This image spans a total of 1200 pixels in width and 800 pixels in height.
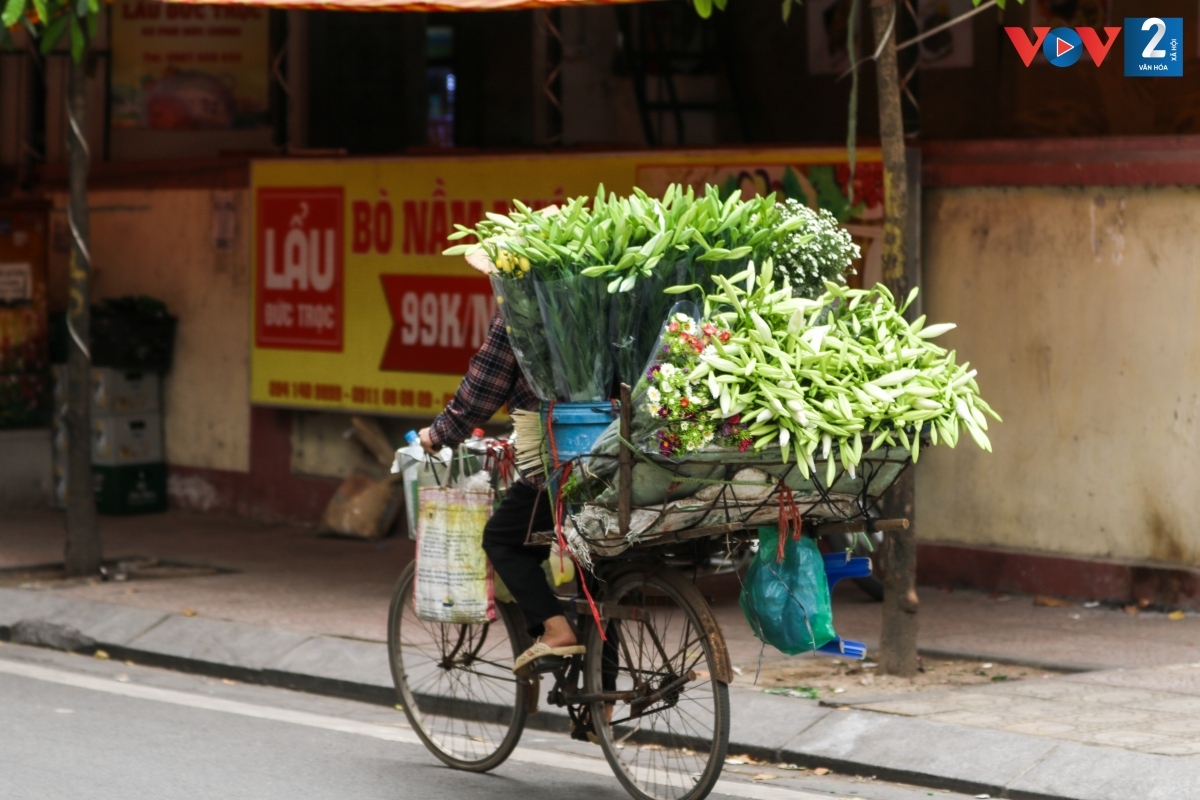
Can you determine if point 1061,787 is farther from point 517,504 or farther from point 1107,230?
point 1107,230

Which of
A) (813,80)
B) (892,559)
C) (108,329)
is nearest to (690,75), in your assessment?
(813,80)

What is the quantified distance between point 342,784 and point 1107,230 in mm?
4728

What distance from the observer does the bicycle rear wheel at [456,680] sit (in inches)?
241

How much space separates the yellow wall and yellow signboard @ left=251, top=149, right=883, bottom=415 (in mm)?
403

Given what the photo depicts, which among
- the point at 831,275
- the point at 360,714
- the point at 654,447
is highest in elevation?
the point at 831,275

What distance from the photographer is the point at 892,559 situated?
7145 mm

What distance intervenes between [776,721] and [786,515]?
5.80 feet

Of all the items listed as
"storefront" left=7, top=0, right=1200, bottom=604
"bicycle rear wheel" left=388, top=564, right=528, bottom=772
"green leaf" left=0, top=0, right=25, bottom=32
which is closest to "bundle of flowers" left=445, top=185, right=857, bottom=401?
"bicycle rear wheel" left=388, top=564, right=528, bottom=772

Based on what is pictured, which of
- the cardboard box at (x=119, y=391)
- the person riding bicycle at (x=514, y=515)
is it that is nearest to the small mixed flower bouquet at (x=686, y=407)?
Answer: the person riding bicycle at (x=514, y=515)

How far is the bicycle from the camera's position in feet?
17.1

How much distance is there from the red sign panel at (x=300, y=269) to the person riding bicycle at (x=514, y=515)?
572 centimetres

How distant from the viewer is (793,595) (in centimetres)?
506

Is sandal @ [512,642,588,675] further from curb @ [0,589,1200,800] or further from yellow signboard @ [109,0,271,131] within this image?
yellow signboard @ [109,0,271,131]

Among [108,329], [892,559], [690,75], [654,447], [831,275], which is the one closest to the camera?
[654,447]
